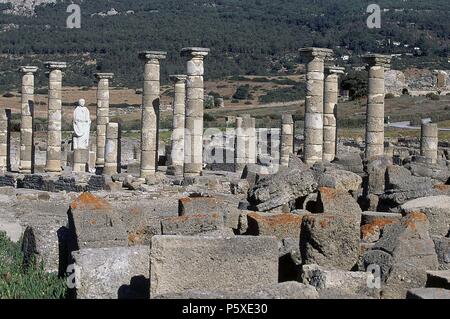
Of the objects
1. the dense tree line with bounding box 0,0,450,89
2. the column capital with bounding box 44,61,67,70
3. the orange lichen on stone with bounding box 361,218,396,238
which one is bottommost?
the orange lichen on stone with bounding box 361,218,396,238

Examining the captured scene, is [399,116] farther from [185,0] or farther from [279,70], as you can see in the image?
[185,0]

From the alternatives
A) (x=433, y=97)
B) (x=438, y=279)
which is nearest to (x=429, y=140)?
(x=438, y=279)

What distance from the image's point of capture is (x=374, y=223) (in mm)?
13703

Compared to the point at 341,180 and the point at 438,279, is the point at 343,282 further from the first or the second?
the point at 341,180

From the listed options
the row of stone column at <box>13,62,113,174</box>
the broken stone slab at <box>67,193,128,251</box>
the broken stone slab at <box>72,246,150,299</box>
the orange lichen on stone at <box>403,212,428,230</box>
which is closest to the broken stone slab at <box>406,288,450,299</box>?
the orange lichen on stone at <box>403,212,428,230</box>

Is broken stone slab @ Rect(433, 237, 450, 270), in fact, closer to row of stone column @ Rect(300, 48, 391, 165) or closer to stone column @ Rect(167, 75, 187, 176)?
row of stone column @ Rect(300, 48, 391, 165)

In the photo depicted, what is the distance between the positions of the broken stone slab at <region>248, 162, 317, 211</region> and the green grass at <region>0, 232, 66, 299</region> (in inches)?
182

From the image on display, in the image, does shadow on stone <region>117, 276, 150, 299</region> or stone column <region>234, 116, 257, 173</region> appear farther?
stone column <region>234, 116, 257, 173</region>

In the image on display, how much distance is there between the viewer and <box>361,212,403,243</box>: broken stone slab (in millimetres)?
13234

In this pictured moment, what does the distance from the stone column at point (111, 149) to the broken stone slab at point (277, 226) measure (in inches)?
915

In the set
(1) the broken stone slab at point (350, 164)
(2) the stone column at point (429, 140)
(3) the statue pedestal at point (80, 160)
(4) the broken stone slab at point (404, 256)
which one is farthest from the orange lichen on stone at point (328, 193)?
(3) the statue pedestal at point (80, 160)

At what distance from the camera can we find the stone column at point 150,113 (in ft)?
104

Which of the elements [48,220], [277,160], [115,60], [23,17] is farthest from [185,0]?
[48,220]
